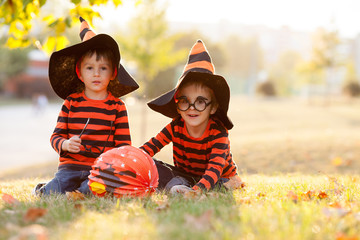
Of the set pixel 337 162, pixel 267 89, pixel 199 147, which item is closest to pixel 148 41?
pixel 337 162

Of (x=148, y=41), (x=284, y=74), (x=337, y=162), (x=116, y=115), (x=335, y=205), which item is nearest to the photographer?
(x=335, y=205)

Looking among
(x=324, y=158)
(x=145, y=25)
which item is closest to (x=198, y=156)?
(x=324, y=158)

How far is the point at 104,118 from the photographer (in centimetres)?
429

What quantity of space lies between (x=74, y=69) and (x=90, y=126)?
0.71 m

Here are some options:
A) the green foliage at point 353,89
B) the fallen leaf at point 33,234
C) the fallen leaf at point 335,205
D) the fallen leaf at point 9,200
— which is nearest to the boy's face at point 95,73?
the fallen leaf at point 9,200

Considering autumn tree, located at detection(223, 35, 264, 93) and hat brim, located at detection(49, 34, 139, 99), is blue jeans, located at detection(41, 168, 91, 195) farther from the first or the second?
autumn tree, located at detection(223, 35, 264, 93)

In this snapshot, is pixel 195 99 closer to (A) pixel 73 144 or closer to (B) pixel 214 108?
(B) pixel 214 108

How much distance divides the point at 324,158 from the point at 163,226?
335 inches

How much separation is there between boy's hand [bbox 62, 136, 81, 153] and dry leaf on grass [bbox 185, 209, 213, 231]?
1.79 metres

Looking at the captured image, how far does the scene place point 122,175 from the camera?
11.6 ft

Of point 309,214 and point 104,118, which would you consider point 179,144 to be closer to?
point 104,118

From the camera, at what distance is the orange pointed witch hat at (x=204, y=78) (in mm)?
3936

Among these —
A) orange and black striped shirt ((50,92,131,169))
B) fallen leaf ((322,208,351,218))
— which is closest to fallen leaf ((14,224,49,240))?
fallen leaf ((322,208,351,218))

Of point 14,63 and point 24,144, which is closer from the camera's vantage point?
point 24,144
